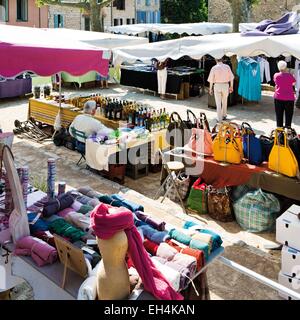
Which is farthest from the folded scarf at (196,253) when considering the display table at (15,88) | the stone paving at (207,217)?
the display table at (15,88)

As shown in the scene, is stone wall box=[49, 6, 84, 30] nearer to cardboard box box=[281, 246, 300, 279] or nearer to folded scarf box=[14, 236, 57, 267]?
cardboard box box=[281, 246, 300, 279]

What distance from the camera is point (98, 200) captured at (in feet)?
14.1

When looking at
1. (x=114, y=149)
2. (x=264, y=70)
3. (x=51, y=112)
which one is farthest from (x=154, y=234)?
(x=264, y=70)

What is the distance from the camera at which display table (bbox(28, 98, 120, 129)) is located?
9234mm

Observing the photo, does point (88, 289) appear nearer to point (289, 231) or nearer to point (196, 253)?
point (196, 253)

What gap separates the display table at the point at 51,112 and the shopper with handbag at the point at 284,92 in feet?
12.5

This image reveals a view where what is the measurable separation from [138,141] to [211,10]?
98.2ft

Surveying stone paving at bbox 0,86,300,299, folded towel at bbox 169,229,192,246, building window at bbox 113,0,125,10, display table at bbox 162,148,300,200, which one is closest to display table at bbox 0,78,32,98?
stone paving at bbox 0,86,300,299

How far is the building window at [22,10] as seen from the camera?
88.4ft

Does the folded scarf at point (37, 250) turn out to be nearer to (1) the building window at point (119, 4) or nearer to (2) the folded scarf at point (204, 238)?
(2) the folded scarf at point (204, 238)

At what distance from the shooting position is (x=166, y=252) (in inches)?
134

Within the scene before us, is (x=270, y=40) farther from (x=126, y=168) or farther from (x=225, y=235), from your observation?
(x=225, y=235)

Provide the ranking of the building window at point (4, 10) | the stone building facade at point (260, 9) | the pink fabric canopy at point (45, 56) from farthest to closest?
1. the stone building facade at point (260, 9)
2. the building window at point (4, 10)
3. the pink fabric canopy at point (45, 56)

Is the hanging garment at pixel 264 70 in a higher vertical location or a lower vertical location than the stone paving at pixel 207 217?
higher
